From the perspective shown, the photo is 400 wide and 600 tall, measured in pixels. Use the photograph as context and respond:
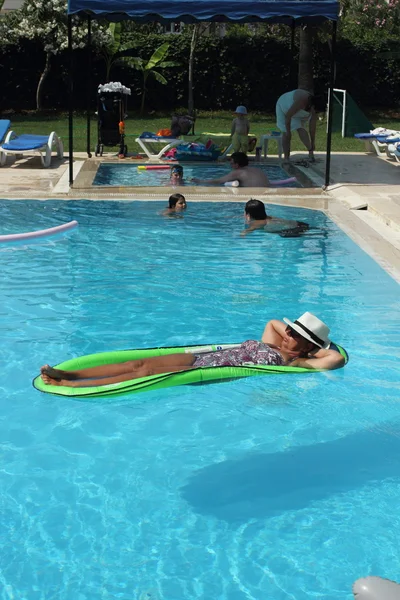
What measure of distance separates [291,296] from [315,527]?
4.12m

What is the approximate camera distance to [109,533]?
4480 millimetres

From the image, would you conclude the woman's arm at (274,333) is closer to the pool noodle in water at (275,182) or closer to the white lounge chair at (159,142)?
the pool noodle in water at (275,182)

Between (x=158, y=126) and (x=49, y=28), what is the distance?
4527 mm

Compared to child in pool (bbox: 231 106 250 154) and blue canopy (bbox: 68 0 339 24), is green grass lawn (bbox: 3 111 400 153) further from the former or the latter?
blue canopy (bbox: 68 0 339 24)

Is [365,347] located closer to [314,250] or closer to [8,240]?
[314,250]

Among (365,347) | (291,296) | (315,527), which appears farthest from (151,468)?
(291,296)

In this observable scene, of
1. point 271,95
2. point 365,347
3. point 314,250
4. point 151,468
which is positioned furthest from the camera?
point 271,95

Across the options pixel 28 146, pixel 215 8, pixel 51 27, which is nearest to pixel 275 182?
pixel 215 8

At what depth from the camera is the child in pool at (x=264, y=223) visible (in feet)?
36.0

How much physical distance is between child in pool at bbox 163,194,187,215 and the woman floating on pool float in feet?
19.0

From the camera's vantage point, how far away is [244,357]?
20.5 ft

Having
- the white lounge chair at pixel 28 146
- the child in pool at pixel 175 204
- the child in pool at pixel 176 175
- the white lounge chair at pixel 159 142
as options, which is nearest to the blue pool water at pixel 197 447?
the child in pool at pixel 175 204

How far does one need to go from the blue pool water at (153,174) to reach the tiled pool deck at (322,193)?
0.29 m

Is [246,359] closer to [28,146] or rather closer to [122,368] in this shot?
[122,368]
